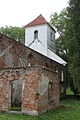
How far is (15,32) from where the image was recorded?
44.8 meters

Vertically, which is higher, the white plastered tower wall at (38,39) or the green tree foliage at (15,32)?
the green tree foliage at (15,32)

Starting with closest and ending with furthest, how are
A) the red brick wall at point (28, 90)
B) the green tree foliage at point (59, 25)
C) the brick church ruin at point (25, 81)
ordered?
the red brick wall at point (28, 90) < the brick church ruin at point (25, 81) < the green tree foliage at point (59, 25)

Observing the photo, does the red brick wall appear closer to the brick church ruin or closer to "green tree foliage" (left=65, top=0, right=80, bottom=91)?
the brick church ruin

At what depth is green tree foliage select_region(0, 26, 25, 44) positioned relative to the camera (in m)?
44.4

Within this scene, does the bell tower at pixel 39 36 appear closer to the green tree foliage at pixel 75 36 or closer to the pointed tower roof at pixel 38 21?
the pointed tower roof at pixel 38 21

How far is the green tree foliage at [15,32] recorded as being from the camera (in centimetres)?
4441

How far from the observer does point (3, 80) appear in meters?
12.9

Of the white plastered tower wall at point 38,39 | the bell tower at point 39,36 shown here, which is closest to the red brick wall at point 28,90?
the white plastered tower wall at point 38,39

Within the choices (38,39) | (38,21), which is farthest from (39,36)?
(38,21)

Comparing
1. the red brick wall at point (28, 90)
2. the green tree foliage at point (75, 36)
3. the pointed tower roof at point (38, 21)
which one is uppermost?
the pointed tower roof at point (38, 21)

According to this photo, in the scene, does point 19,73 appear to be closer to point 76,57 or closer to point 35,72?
point 35,72

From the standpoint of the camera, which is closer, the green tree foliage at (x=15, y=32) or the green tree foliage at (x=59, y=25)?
the green tree foliage at (x=59, y=25)

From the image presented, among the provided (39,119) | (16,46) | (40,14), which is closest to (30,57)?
(16,46)

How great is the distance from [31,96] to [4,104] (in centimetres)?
193
